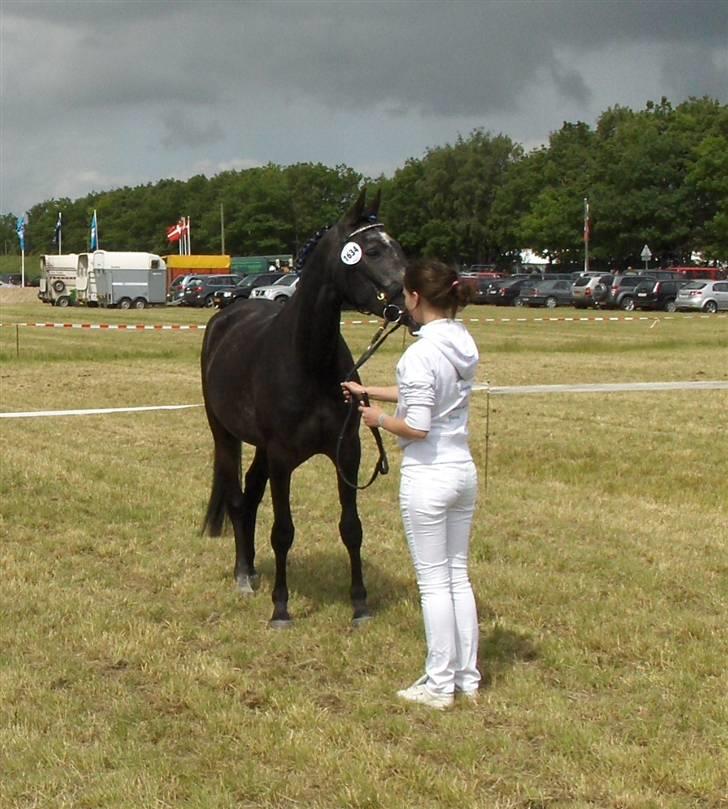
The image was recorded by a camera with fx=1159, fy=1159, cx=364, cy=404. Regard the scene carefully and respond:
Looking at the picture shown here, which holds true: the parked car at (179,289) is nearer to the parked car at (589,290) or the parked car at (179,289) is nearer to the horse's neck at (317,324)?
the parked car at (589,290)

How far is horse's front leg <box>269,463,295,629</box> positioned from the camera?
22.1 ft

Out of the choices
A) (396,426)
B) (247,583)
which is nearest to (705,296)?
(247,583)

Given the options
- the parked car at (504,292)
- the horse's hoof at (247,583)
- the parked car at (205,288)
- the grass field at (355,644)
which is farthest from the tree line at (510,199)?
the horse's hoof at (247,583)

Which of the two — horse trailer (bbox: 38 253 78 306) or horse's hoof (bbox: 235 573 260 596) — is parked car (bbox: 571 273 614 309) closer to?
horse trailer (bbox: 38 253 78 306)

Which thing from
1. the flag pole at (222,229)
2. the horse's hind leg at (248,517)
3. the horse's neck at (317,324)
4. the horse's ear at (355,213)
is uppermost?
the flag pole at (222,229)

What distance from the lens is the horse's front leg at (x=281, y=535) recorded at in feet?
22.1

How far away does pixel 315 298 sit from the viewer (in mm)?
6547

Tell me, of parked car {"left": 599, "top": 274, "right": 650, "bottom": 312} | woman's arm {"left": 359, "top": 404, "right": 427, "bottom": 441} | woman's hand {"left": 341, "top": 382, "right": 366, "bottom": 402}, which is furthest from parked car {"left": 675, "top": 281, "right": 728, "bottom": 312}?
woman's arm {"left": 359, "top": 404, "right": 427, "bottom": 441}

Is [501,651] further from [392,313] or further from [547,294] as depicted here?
[547,294]

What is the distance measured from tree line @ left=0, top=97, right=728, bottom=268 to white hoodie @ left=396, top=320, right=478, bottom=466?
166ft

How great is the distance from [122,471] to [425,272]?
278 inches

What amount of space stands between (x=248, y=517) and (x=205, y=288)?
190 ft

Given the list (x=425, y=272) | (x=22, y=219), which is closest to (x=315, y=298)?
(x=425, y=272)

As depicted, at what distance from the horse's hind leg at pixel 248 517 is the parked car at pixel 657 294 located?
5021 cm
